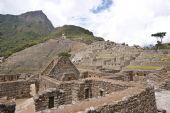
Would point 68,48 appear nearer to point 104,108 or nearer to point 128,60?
point 128,60

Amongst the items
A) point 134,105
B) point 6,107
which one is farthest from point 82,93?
point 6,107

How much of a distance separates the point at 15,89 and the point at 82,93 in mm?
5988

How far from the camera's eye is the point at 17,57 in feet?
299

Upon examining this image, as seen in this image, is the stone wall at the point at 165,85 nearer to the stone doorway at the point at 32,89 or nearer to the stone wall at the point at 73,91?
the stone wall at the point at 73,91

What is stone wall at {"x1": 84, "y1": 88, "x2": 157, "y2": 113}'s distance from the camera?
9.08 m

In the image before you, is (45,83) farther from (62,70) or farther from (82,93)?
(82,93)

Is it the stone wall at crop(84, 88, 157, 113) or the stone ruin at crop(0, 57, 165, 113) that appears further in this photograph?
the stone ruin at crop(0, 57, 165, 113)

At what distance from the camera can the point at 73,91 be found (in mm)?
15172

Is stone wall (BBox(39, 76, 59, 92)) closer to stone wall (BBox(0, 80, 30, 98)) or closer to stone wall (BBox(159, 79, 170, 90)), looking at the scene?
stone wall (BBox(0, 80, 30, 98))

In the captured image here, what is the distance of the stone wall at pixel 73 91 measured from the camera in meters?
13.1

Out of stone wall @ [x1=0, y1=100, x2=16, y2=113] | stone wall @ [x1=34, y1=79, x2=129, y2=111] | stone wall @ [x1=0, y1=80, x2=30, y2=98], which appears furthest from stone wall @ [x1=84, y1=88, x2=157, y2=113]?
stone wall @ [x1=0, y1=80, x2=30, y2=98]

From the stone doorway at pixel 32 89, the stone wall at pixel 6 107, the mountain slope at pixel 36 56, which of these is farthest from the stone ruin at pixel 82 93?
the mountain slope at pixel 36 56

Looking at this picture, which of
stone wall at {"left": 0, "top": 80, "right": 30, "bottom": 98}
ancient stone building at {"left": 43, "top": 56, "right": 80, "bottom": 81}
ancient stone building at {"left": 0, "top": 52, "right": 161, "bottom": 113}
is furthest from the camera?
ancient stone building at {"left": 43, "top": 56, "right": 80, "bottom": 81}

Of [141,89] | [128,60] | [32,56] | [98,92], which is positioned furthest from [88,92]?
Answer: [32,56]
